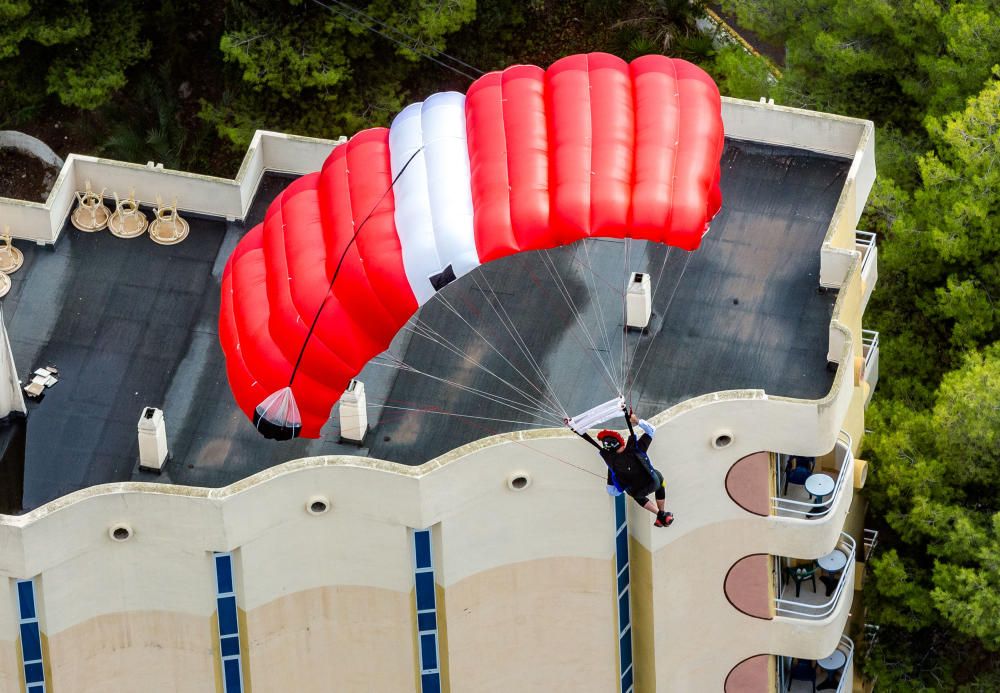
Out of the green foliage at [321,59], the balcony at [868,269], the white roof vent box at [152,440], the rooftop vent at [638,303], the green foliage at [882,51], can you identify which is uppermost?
the green foliage at [321,59]

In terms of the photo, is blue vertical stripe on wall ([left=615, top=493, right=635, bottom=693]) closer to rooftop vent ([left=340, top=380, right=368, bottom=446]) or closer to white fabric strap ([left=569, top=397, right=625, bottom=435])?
white fabric strap ([left=569, top=397, right=625, bottom=435])

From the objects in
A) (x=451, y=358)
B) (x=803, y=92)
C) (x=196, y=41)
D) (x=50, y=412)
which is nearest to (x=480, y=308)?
(x=451, y=358)

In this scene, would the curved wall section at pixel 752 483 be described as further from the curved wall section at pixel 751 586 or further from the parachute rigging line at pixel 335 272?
the parachute rigging line at pixel 335 272

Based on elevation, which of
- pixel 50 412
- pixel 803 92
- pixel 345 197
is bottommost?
pixel 50 412

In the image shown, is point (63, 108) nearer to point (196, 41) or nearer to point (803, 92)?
point (196, 41)

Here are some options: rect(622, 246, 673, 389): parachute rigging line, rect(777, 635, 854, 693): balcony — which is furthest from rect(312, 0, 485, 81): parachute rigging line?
rect(777, 635, 854, 693): balcony

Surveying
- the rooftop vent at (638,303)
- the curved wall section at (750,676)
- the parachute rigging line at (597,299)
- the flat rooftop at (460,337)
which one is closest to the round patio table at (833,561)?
the curved wall section at (750,676)

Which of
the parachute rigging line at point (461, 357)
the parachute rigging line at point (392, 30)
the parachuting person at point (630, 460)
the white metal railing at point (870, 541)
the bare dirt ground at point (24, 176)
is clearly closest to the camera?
the parachuting person at point (630, 460)
